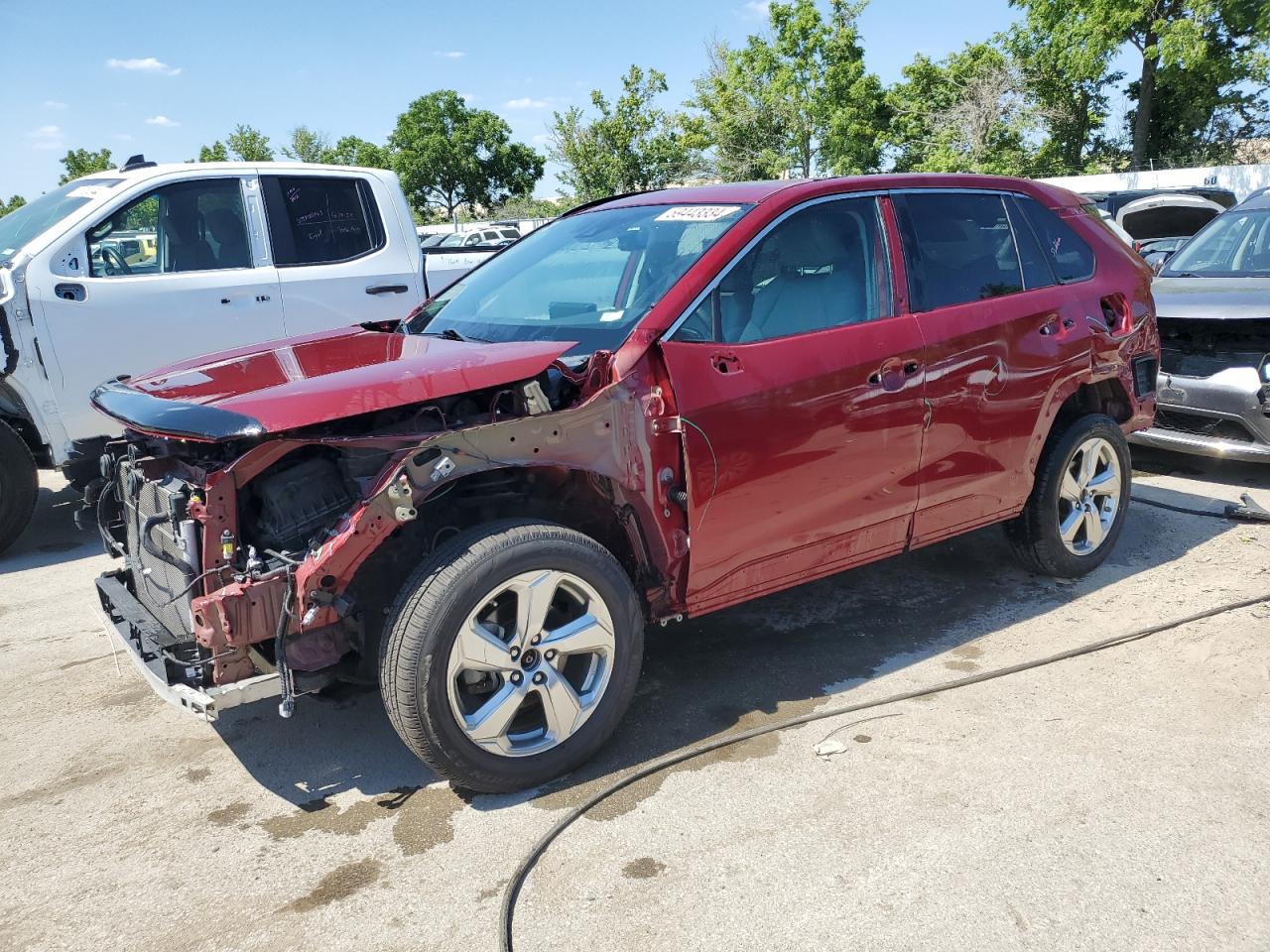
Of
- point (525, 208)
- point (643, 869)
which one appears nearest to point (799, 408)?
point (643, 869)

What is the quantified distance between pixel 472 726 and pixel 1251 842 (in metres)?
2.22

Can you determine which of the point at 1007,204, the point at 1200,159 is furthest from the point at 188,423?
the point at 1200,159

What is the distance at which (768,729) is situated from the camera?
345 cm

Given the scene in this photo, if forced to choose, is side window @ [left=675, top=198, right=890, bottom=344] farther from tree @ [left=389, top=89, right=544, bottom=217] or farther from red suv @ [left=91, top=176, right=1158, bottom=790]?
tree @ [left=389, top=89, right=544, bottom=217]

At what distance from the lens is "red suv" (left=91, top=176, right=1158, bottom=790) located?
111 inches

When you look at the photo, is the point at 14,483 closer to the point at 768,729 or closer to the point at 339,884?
the point at 339,884

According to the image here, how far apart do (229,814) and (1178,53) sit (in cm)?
3113

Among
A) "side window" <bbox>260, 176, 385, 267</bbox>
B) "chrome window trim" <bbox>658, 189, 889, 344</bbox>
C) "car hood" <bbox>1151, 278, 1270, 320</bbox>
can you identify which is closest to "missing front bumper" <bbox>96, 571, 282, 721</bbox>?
"chrome window trim" <bbox>658, 189, 889, 344</bbox>

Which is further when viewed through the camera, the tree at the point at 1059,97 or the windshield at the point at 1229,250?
the tree at the point at 1059,97

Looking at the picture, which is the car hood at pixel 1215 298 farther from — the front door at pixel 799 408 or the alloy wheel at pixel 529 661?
the alloy wheel at pixel 529 661

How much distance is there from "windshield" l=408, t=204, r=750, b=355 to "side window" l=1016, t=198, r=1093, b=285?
1.70m

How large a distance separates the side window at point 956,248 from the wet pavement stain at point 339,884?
2761 millimetres

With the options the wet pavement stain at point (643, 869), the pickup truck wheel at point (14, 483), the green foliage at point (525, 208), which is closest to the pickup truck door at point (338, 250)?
the pickup truck wheel at point (14, 483)

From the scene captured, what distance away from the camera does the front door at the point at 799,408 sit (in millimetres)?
3293
